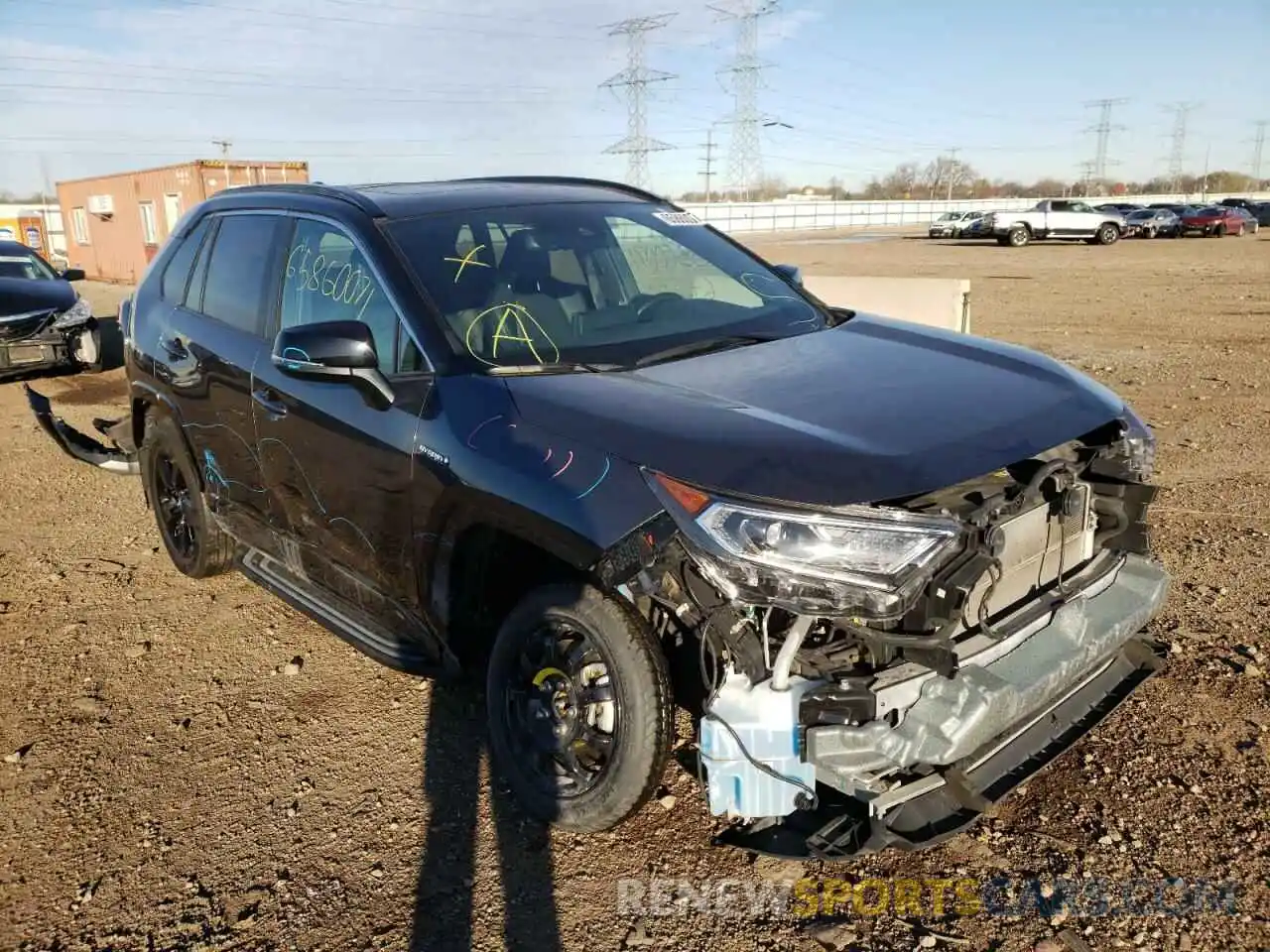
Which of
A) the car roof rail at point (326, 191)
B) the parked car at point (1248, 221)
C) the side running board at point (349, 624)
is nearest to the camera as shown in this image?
the side running board at point (349, 624)

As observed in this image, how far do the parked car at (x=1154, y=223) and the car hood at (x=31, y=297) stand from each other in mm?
41007

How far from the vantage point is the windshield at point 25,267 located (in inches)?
504

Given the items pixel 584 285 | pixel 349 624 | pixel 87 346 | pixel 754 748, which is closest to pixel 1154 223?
pixel 87 346

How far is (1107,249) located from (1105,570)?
34730mm

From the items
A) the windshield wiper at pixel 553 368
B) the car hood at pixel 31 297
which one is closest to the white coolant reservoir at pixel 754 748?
the windshield wiper at pixel 553 368

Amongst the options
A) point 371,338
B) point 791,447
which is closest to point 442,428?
point 371,338

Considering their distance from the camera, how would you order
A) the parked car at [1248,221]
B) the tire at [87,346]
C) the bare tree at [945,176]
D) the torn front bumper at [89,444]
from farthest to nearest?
the bare tree at [945,176], the parked car at [1248,221], the tire at [87,346], the torn front bumper at [89,444]

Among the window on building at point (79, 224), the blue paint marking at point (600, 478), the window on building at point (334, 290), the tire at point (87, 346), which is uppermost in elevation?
the window on building at point (79, 224)

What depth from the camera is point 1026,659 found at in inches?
105

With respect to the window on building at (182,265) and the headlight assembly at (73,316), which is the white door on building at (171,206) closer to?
the headlight assembly at (73,316)

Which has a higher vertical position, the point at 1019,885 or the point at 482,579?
the point at 482,579

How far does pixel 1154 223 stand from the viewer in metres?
41.8

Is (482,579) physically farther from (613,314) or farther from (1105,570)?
(1105,570)

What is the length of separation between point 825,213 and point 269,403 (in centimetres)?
6988
